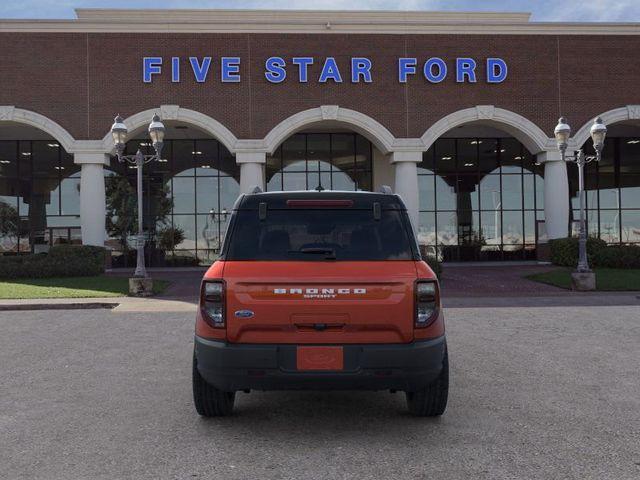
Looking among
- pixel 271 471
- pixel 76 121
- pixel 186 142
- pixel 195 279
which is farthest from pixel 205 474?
pixel 186 142

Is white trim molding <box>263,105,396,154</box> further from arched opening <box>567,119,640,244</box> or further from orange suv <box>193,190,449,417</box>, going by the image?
orange suv <box>193,190,449,417</box>

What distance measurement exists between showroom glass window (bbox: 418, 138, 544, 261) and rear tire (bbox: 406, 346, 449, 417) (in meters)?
25.1

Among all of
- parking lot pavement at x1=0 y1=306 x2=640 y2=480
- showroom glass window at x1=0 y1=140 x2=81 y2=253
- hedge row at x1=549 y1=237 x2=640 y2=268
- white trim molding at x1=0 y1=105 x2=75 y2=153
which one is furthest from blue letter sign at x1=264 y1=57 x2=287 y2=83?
parking lot pavement at x1=0 y1=306 x2=640 y2=480

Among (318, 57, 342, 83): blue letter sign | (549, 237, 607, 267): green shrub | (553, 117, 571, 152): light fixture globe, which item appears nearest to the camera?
(553, 117, 571, 152): light fixture globe

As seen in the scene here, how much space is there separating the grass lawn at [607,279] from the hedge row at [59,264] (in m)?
16.3

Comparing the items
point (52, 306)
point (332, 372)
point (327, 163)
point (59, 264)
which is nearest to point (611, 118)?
point (327, 163)

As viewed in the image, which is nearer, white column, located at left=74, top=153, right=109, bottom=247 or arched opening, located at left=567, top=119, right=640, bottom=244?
white column, located at left=74, top=153, right=109, bottom=247

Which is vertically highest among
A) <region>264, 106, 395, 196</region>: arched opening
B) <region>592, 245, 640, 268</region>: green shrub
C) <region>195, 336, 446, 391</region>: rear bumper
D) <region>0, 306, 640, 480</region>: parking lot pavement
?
<region>264, 106, 395, 196</region>: arched opening

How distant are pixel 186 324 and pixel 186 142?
65.3 ft

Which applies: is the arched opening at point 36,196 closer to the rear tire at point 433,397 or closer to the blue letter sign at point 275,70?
the blue letter sign at point 275,70

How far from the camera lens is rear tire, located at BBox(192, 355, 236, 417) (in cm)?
477

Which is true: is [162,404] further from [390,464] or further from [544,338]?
[544,338]

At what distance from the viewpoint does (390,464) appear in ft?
12.8

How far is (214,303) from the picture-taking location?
4293 millimetres
